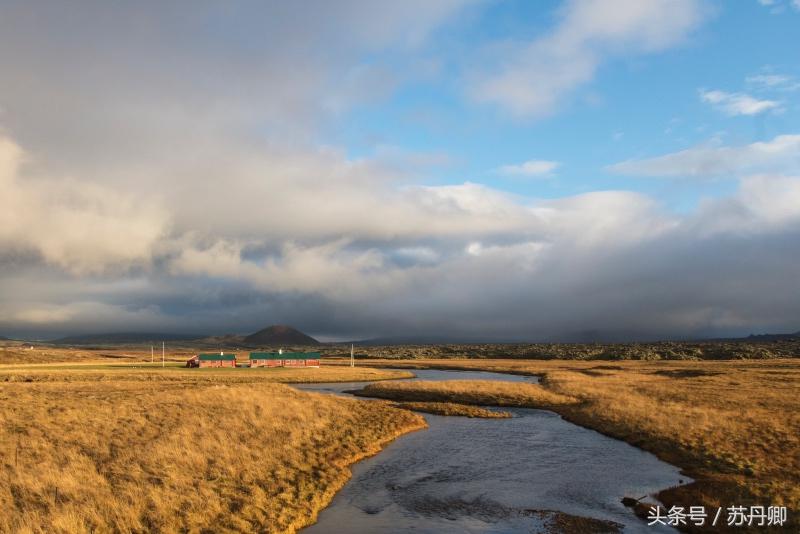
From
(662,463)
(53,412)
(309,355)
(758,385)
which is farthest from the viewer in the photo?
(309,355)

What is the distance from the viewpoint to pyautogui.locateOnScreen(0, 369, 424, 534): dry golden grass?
21.1m

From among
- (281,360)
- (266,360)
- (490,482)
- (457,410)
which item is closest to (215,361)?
(266,360)

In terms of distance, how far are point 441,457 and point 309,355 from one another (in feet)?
372

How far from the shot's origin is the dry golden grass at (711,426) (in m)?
25.7

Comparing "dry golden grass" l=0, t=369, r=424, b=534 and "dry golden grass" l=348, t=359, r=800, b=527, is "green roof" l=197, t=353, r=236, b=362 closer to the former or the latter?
"dry golden grass" l=348, t=359, r=800, b=527

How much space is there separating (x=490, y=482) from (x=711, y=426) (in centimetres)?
2069

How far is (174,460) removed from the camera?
90.5 ft

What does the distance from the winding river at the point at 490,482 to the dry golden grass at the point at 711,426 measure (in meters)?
2.00

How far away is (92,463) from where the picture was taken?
86.6 ft

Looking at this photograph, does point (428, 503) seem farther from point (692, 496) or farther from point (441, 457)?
point (692, 496)

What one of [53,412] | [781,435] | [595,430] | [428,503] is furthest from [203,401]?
[781,435]

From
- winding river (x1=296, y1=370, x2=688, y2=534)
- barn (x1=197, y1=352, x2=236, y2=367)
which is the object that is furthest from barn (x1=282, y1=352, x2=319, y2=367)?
winding river (x1=296, y1=370, x2=688, y2=534)

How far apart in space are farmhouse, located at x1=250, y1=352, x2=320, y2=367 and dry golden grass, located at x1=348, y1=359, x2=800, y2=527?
71.8 metres

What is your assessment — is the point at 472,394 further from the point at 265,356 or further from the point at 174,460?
the point at 265,356
